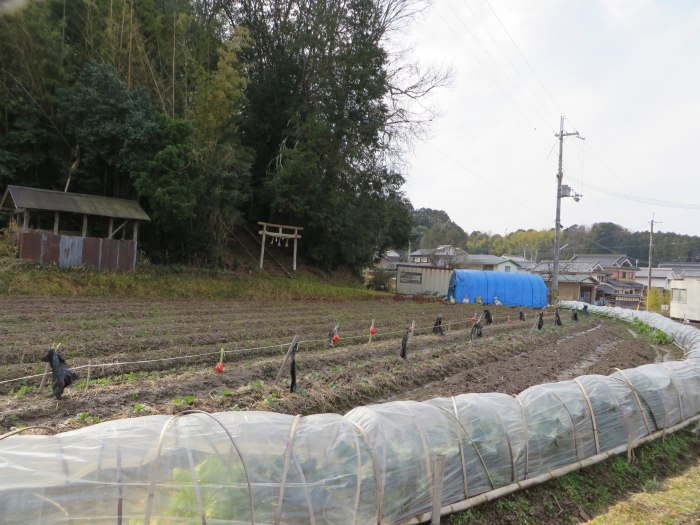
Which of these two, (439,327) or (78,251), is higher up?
(78,251)

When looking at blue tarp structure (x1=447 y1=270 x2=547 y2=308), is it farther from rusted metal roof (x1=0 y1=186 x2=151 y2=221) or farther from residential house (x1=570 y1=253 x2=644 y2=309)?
rusted metal roof (x1=0 y1=186 x2=151 y2=221)

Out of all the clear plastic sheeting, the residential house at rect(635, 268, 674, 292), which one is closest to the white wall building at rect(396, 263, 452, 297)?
the clear plastic sheeting

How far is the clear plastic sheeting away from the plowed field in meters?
3.05

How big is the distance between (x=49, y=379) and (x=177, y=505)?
589cm

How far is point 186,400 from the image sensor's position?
7688 mm

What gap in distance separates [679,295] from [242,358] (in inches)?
1103

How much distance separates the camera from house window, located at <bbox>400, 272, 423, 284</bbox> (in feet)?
117

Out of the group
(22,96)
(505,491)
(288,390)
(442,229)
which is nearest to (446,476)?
(505,491)

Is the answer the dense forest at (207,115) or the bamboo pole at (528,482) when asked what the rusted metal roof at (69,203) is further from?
the bamboo pole at (528,482)

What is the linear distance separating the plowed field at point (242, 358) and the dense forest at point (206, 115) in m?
6.94

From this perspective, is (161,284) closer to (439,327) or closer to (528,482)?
(439,327)

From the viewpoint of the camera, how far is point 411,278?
35.9 meters

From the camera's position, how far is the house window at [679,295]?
28.7m

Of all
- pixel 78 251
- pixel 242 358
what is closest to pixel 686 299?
pixel 242 358
